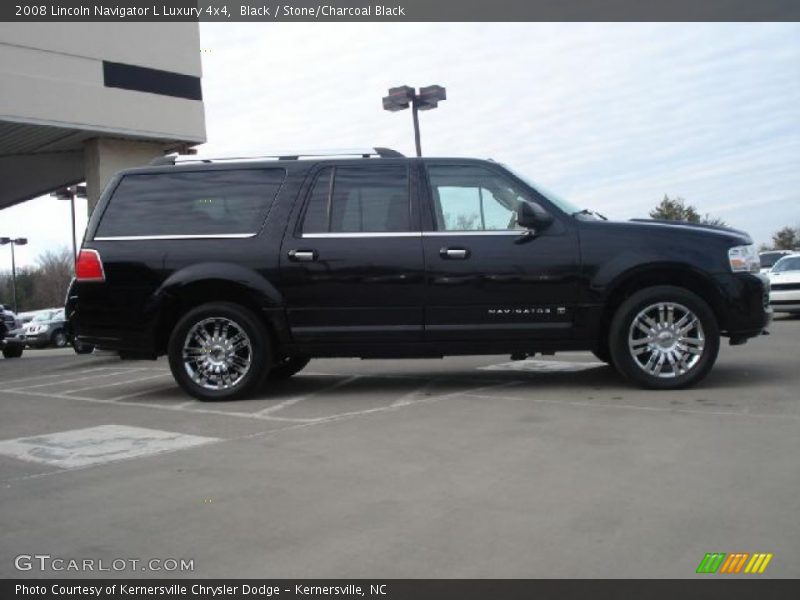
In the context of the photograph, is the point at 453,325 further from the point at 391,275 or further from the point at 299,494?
the point at 299,494

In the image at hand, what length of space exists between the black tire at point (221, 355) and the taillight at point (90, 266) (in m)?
0.85

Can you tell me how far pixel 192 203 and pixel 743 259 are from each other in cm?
486

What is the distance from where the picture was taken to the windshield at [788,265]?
56.1 feet

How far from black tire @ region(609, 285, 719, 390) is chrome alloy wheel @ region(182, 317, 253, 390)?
3234 mm

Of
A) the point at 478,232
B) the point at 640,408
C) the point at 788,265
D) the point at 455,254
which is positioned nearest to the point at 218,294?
the point at 455,254

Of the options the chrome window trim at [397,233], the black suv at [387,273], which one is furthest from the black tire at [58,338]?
the chrome window trim at [397,233]

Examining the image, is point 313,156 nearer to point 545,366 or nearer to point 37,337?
point 545,366

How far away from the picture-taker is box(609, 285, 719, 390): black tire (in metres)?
6.60

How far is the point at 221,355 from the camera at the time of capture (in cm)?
699

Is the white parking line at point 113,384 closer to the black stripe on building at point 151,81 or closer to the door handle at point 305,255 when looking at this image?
the door handle at point 305,255

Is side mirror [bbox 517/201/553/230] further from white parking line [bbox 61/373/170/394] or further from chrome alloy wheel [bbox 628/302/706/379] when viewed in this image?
white parking line [bbox 61/373/170/394]

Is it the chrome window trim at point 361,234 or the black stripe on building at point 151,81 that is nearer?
the chrome window trim at point 361,234
